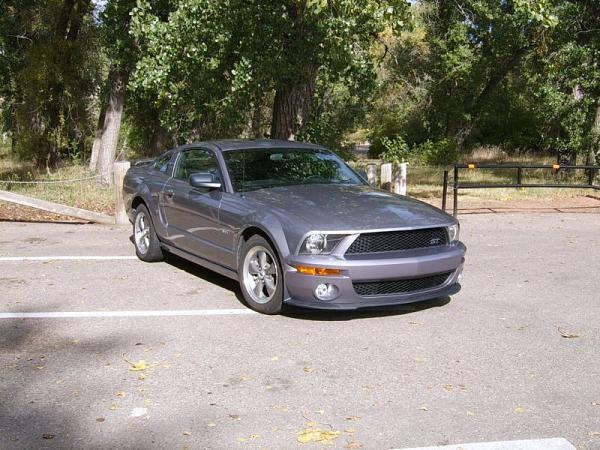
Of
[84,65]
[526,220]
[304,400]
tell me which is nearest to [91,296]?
[304,400]

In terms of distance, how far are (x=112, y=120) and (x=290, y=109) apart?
704cm

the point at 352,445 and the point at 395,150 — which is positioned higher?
the point at 395,150

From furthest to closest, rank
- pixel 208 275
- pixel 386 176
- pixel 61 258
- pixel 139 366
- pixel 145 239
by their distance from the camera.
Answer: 1. pixel 386 176
2. pixel 61 258
3. pixel 145 239
4. pixel 208 275
5. pixel 139 366

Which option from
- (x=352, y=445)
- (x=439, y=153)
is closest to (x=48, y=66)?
(x=439, y=153)

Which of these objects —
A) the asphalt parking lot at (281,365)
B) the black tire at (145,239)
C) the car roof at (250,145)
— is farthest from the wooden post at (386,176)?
the black tire at (145,239)

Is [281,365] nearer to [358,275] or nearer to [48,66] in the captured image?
[358,275]

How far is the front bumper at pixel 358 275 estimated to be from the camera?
20.2 feet

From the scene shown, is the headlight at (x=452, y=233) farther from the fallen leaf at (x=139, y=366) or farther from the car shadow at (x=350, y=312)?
the fallen leaf at (x=139, y=366)

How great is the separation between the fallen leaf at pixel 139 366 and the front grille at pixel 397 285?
6.14ft

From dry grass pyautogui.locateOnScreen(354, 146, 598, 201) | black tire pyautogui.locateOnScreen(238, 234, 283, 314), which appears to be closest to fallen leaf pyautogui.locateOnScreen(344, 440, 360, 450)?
black tire pyautogui.locateOnScreen(238, 234, 283, 314)

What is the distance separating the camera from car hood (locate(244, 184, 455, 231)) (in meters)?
6.35

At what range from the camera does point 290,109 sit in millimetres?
15438

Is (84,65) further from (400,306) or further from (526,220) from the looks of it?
(400,306)

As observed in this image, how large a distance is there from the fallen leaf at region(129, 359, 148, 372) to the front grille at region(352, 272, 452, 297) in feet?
6.14
